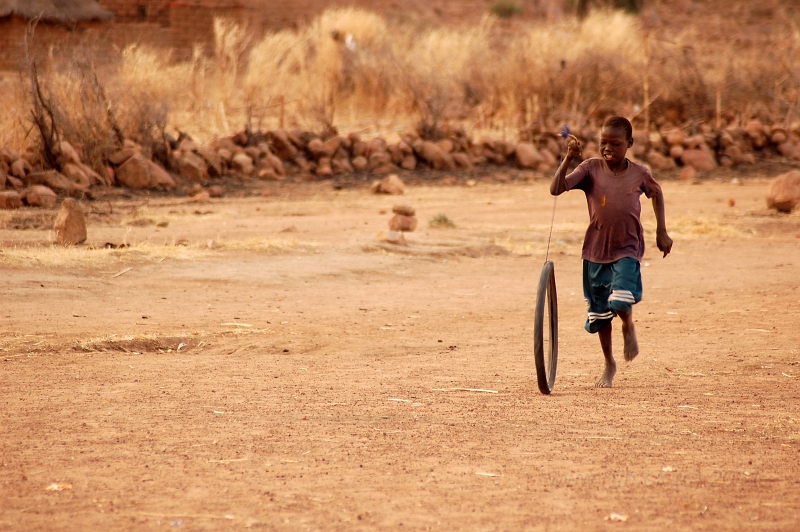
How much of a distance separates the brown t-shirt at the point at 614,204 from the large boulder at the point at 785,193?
10.7m

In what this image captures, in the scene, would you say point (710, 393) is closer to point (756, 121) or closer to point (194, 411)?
point (194, 411)

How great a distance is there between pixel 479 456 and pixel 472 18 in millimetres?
40605

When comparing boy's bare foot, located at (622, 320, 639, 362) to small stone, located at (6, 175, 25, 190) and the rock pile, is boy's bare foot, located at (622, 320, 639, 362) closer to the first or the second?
the rock pile

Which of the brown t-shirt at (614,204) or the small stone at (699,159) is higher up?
the brown t-shirt at (614,204)

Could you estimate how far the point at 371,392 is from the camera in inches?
198

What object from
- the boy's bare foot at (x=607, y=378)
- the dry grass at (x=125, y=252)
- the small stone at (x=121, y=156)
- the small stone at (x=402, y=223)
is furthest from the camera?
the small stone at (x=121, y=156)

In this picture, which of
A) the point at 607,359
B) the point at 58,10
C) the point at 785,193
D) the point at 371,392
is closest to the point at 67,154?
the point at 58,10

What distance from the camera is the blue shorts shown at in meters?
4.94

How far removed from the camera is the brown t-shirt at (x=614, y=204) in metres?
4.91

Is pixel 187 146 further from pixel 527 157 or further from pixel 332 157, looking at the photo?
pixel 527 157

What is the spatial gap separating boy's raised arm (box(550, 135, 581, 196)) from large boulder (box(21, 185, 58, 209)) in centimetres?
1030

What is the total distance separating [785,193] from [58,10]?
17.4m

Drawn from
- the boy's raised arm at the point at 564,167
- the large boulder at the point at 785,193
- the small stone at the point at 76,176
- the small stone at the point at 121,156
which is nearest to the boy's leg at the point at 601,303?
the boy's raised arm at the point at 564,167

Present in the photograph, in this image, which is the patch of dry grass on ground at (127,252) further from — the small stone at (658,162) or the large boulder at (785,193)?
the small stone at (658,162)
